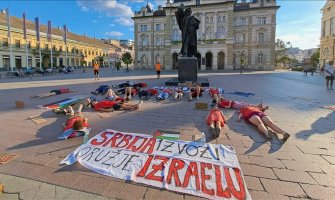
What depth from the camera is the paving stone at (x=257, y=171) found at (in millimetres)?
2910

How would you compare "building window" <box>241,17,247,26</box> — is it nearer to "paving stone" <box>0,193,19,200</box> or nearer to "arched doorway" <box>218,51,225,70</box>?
"arched doorway" <box>218,51,225,70</box>

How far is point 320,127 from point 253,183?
352 cm

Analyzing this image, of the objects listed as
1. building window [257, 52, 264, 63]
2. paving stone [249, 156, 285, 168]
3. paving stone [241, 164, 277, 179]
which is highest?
building window [257, 52, 264, 63]

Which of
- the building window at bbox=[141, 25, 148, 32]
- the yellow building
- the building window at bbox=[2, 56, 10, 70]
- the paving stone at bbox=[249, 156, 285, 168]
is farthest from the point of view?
the building window at bbox=[141, 25, 148, 32]

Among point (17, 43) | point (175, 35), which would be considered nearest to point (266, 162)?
point (175, 35)

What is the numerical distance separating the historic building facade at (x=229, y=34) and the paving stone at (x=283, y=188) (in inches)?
1853

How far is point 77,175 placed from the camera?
9.62 ft

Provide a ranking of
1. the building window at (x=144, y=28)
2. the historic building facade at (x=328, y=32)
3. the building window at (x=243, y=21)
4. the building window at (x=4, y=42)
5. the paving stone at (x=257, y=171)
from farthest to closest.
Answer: the building window at (x=144, y=28), the building window at (x=243, y=21), the historic building facade at (x=328, y=32), the building window at (x=4, y=42), the paving stone at (x=257, y=171)

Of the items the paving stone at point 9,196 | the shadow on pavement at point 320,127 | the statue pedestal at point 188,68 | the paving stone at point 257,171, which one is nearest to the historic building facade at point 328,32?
the statue pedestal at point 188,68

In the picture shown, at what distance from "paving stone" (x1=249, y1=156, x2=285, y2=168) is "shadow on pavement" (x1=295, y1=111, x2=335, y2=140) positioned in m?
1.52

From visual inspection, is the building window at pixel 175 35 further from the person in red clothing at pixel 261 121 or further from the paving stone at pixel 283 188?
the paving stone at pixel 283 188

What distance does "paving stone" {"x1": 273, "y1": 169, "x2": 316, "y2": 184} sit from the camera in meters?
2.80

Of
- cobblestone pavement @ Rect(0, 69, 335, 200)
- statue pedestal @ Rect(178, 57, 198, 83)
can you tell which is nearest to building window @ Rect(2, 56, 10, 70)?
statue pedestal @ Rect(178, 57, 198, 83)

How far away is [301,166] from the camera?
10.4 ft
